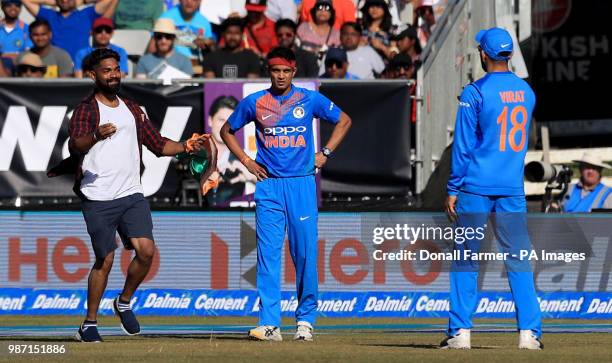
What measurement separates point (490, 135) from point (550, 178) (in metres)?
6.72

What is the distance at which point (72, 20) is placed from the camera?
21.0 meters

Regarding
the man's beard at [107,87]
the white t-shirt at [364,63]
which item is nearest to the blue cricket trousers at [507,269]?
the man's beard at [107,87]

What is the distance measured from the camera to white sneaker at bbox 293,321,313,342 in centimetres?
1077

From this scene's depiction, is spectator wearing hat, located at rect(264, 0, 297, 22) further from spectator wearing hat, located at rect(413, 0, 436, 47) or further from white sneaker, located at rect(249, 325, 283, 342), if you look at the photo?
white sneaker, located at rect(249, 325, 283, 342)

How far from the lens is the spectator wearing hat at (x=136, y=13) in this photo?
21.2 m

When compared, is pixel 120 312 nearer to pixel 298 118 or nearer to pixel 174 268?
pixel 298 118

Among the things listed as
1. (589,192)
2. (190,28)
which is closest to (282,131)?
(589,192)

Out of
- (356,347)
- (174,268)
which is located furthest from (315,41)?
(356,347)

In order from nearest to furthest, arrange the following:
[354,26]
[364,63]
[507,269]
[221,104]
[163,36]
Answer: [507,269]
[221,104]
[163,36]
[364,63]
[354,26]

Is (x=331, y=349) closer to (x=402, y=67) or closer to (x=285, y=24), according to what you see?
(x=402, y=67)

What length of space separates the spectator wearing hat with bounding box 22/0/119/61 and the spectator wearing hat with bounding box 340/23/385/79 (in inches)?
147

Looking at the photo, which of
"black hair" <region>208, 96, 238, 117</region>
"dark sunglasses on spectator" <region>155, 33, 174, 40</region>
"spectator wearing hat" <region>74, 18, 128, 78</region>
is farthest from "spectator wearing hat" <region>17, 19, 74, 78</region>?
"black hair" <region>208, 96, 238, 117</region>

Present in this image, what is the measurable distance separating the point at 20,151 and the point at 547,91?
7.23 meters

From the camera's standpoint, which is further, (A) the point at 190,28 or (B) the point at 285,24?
(A) the point at 190,28
